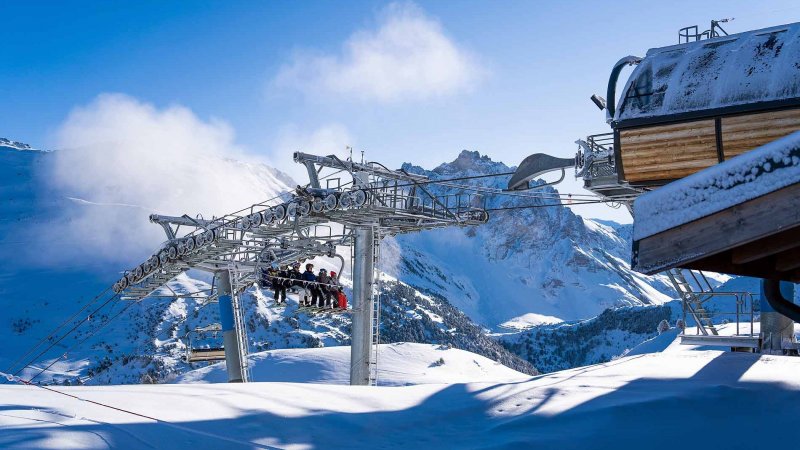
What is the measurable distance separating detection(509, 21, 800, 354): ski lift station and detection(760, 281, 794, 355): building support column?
5.06 meters

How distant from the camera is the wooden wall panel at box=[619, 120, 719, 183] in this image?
821cm

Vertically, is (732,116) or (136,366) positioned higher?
(732,116)

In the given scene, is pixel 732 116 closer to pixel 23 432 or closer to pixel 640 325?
pixel 23 432

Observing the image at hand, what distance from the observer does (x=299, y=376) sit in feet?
115

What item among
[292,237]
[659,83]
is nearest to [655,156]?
[659,83]

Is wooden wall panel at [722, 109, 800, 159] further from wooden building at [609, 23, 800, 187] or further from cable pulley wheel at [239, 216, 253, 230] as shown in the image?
cable pulley wheel at [239, 216, 253, 230]

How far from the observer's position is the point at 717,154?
8211 mm

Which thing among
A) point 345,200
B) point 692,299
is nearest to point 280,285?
point 345,200

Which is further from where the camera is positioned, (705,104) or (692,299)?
(692,299)

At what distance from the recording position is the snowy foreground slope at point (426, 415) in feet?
19.3

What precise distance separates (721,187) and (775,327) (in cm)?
874

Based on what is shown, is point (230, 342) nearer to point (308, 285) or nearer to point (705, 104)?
point (308, 285)

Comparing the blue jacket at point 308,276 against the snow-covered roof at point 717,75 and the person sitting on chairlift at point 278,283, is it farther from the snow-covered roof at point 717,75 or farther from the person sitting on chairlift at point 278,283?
the snow-covered roof at point 717,75

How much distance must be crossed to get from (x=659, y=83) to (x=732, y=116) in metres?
0.94
